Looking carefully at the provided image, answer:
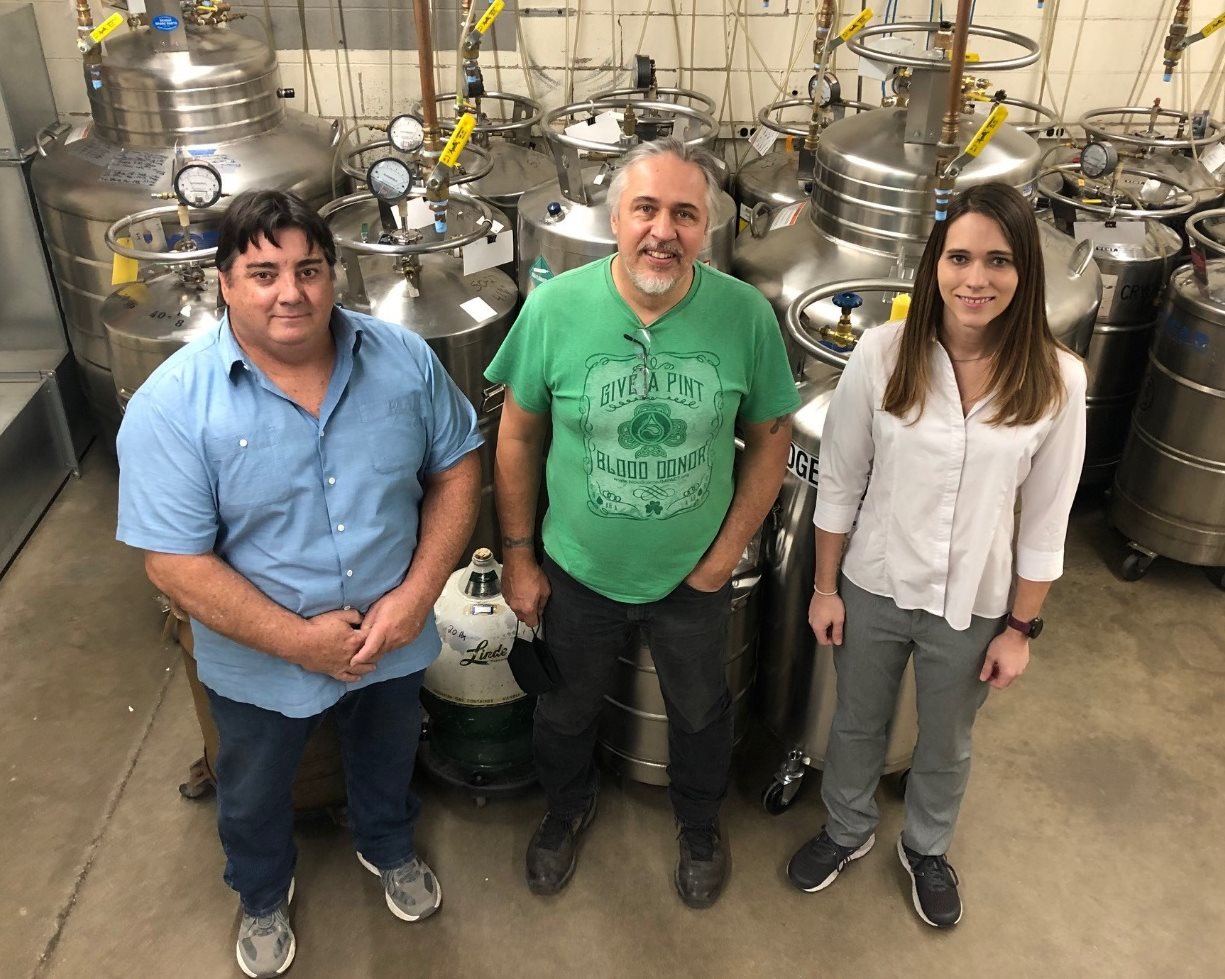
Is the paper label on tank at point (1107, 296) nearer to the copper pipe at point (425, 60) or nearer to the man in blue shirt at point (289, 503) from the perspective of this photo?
the copper pipe at point (425, 60)

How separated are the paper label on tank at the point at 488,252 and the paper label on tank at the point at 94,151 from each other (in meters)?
1.31

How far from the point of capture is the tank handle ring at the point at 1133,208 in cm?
291

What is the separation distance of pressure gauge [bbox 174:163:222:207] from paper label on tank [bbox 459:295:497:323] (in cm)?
64

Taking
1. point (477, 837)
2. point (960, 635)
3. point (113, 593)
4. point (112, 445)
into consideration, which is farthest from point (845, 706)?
point (112, 445)

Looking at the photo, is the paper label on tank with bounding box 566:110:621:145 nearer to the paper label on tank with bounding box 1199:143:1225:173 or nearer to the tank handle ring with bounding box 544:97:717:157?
the tank handle ring with bounding box 544:97:717:157

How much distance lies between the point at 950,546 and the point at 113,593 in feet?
7.52

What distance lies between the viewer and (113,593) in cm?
295

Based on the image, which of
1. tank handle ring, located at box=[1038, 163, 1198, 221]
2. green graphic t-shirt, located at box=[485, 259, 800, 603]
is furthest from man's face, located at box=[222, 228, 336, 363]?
tank handle ring, located at box=[1038, 163, 1198, 221]

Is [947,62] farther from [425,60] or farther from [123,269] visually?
[123,269]

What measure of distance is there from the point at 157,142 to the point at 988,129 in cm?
223

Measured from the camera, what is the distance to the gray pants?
5.96ft

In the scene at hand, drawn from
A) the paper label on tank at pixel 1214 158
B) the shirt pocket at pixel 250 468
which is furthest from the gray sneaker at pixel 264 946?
the paper label on tank at pixel 1214 158

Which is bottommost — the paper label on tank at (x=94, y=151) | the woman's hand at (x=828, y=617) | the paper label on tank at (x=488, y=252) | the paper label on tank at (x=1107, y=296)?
the woman's hand at (x=828, y=617)

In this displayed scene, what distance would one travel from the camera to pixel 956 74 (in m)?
2.24
